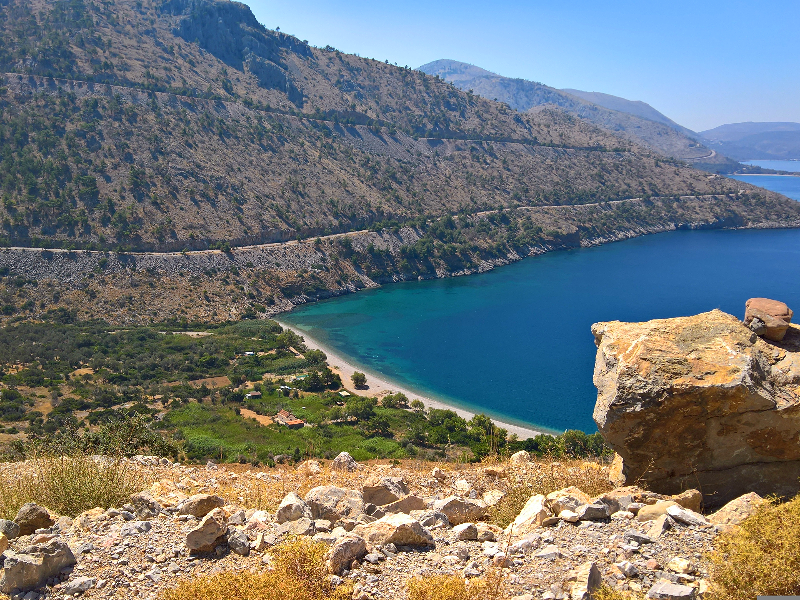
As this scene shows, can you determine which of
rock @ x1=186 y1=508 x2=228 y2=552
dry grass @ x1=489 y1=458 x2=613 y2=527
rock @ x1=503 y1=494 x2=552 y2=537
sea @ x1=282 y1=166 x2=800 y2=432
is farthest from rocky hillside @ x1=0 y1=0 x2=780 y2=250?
rock @ x1=503 y1=494 x2=552 y2=537

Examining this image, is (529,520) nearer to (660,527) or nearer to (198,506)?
(660,527)

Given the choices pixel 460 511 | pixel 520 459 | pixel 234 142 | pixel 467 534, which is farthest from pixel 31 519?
pixel 234 142

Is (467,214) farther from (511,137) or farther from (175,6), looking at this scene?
(175,6)

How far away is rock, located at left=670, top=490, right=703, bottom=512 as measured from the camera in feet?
31.0

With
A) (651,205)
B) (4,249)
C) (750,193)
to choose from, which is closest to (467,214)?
(651,205)

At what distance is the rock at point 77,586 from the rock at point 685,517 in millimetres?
7979

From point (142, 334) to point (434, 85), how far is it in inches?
4842

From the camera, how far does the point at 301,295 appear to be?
85062 millimetres

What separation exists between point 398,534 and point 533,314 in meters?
74.1

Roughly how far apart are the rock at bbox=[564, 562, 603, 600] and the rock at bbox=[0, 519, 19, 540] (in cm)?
807

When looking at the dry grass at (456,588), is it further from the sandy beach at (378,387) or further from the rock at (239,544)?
the sandy beach at (378,387)

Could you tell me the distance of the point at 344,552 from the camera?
7.64 meters

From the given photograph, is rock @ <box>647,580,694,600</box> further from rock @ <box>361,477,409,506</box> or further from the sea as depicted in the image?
the sea

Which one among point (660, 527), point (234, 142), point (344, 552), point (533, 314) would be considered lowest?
point (533, 314)
